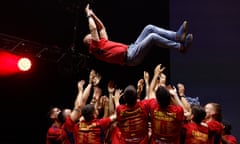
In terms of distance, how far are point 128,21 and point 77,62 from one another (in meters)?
1.58

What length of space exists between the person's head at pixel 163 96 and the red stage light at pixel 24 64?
11.0ft

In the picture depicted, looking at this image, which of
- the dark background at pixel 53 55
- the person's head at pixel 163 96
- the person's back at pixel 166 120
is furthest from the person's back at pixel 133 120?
Result: the dark background at pixel 53 55

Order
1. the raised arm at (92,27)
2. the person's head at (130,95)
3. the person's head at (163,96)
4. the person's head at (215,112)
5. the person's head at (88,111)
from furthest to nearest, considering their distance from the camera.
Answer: the raised arm at (92,27), the person's head at (215,112), the person's head at (88,111), the person's head at (130,95), the person's head at (163,96)

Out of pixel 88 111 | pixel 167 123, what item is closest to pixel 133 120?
pixel 167 123

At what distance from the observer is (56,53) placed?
246 inches

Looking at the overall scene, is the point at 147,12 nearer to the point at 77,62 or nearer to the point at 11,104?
the point at 77,62

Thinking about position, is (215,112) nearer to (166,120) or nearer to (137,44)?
(166,120)

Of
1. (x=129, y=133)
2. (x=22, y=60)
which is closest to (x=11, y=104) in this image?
(x=22, y=60)

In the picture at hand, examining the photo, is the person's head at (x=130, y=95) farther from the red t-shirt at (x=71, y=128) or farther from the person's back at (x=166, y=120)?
the red t-shirt at (x=71, y=128)

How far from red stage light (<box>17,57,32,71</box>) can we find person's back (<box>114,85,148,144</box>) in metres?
2.98

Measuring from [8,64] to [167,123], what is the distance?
12.6ft

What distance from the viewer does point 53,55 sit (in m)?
6.31

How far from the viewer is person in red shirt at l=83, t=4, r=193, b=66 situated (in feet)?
13.9

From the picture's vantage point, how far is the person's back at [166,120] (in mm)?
3783
